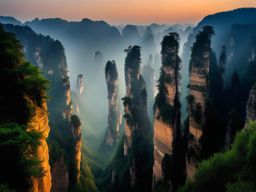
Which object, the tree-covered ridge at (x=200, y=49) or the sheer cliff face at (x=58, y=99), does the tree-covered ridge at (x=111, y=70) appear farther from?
the tree-covered ridge at (x=200, y=49)

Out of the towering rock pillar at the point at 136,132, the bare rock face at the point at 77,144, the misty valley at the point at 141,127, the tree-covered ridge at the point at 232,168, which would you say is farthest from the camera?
the bare rock face at the point at 77,144

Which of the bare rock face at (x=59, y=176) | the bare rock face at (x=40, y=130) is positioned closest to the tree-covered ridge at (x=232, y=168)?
the bare rock face at (x=40, y=130)

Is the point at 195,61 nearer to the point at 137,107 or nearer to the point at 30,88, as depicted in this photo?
the point at 30,88

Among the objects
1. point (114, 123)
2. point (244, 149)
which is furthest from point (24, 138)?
point (114, 123)

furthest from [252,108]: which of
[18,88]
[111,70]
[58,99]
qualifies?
[111,70]

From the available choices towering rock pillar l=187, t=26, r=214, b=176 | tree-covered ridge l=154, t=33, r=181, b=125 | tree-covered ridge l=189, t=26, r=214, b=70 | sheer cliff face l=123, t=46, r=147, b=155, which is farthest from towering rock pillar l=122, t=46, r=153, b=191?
tree-covered ridge l=189, t=26, r=214, b=70

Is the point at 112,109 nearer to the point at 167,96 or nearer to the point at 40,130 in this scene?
the point at 167,96

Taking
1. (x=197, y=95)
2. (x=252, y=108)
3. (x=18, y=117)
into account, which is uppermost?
(x=18, y=117)
